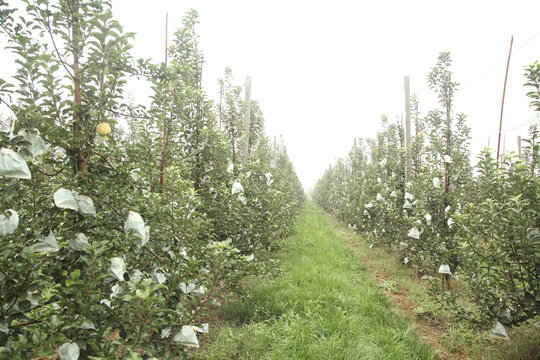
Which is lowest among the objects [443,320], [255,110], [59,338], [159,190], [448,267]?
[443,320]

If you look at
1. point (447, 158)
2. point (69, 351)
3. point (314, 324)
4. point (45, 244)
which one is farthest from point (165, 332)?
point (447, 158)

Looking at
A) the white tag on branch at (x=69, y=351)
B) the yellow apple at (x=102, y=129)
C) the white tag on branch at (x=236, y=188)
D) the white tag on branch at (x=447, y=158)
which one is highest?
the white tag on branch at (x=447, y=158)

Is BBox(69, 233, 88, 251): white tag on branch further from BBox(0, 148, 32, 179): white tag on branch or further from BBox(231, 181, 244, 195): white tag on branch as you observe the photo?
BBox(231, 181, 244, 195): white tag on branch

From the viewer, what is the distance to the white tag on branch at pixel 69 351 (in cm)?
102

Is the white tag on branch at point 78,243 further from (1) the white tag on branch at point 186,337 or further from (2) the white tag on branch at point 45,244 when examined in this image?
(1) the white tag on branch at point 186,337

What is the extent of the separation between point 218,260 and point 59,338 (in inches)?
37.3

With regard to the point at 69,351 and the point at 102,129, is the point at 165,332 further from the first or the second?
the point at 102,129

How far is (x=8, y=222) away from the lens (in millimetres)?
1017

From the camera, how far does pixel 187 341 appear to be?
4.69 feet

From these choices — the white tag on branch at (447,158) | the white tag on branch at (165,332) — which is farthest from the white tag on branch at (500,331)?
the white tag on branch at (165,332)

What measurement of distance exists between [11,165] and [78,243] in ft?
1.47

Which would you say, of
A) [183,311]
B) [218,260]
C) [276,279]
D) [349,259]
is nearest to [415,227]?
[349,259]

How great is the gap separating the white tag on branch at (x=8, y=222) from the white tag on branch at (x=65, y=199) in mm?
146

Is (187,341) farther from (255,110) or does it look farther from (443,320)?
(255,110)
